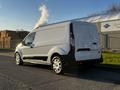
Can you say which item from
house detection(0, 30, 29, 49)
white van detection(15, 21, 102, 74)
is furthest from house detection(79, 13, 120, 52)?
house detection(0, 30, 29, 49)

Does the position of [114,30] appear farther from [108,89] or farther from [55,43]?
[108,89]

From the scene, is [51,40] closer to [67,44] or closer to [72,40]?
[67,44]

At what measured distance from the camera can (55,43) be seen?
1020cm

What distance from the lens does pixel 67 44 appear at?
9.45 metres

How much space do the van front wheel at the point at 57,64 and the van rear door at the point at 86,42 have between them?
0.77 metres

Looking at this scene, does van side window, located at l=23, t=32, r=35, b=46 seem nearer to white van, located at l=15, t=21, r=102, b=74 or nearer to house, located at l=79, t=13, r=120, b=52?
white van, located at l=15, t=21, r=102, b=74

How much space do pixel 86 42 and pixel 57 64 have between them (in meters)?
1.56

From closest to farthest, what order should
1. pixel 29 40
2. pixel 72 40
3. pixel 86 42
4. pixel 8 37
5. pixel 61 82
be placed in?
1. pixel 61 82
2. pixel 72 40
3. pixel 86 42
4. pixel 29 40
5. pixel 8 37

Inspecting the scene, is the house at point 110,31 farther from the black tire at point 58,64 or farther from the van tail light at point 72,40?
the van tail light at point 72,40

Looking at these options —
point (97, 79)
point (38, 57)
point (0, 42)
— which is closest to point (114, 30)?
point (38, 57)

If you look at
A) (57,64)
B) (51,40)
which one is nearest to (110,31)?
(51,40)

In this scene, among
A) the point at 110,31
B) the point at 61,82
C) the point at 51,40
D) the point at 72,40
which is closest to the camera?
the point at 61,82

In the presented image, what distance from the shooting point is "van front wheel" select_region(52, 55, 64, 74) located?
967cm

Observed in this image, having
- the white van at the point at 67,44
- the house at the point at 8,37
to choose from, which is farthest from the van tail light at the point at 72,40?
the house at the point at 8,37
